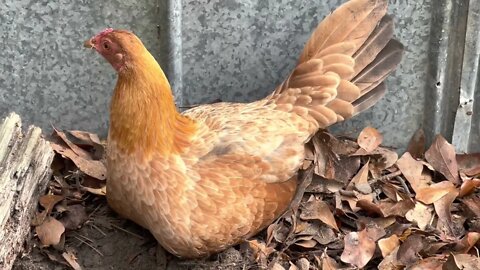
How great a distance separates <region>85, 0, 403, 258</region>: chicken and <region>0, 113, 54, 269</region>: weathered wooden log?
10.1 inches

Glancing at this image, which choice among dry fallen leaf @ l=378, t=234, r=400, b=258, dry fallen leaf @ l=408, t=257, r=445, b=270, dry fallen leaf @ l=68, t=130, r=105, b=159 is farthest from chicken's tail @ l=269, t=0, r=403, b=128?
dry fallen leaf @ l=68, t=130, r=105, b=159

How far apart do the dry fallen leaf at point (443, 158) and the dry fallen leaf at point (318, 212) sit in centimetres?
50

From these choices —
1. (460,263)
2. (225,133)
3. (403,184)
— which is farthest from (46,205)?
(460,263)

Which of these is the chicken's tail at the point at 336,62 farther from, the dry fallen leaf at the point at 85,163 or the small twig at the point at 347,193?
the dry fallen leaf at the point at 85,163

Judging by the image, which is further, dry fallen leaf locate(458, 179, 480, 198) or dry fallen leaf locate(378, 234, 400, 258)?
dry fallen leaf locate(458, 179, 480, 198)

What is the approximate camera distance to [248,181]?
253 cm

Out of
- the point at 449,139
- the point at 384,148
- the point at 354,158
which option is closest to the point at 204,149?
the point at 354,158

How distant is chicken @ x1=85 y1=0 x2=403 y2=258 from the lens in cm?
242

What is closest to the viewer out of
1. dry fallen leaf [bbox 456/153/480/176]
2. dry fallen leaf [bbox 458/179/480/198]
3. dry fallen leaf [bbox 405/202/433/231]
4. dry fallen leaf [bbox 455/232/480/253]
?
dry fallen leaf [bbox 455/232/480/253]

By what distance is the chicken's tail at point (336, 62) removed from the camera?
275cm

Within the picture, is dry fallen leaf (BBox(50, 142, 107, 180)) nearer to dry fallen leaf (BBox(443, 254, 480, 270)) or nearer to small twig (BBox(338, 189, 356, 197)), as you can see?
small twig (BBox(338, 189, 356, 197))

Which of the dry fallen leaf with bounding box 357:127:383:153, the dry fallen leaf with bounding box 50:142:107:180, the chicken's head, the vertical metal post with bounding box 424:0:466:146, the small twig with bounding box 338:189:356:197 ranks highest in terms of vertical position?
the chicken's head

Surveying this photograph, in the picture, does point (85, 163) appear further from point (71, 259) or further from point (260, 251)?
point (260, 251)

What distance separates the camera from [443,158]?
299cm
